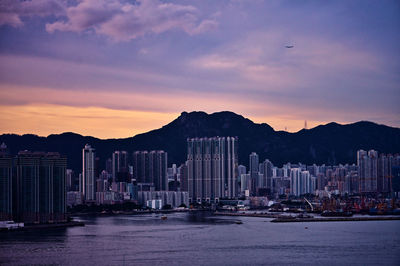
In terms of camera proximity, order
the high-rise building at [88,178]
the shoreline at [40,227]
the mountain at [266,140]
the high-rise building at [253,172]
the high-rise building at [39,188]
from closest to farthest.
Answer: the shoreline at [40,227] < the high-rise building at [39,188] < the high-rise building at [88,178] < the high-rise building at [253,172] < the mountain at [266,140]

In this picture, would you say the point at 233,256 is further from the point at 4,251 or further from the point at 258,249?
the point at 4,251

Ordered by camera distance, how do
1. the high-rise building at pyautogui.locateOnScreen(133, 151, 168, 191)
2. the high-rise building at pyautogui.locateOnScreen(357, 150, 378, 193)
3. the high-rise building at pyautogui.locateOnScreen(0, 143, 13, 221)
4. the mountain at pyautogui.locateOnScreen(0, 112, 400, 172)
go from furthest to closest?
the mountain at pyautogui.locateOnScreen(0, 112, 400, 172), the high-rise building at pyautogui.locateOnScreen(133, 151, 168, 191), the high-rise building at pyautogui.locateOnScreen(357, 150, 378, 193), the high-rise building at pyautogui.locateOnScreen(0, 143, 13, 221)

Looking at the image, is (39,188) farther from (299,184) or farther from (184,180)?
(299,184)

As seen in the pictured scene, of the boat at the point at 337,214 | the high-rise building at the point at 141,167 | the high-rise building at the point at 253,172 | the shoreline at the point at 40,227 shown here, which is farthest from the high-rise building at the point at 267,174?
the shoreline at the point at 40,227

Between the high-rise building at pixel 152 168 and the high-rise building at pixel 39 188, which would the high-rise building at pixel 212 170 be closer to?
the high-rise building at pixel 152 168

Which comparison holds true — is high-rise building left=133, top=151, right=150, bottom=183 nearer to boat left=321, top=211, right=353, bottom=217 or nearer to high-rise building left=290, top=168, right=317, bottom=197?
high-rise building left=290, top=168, right=317, bottom=197

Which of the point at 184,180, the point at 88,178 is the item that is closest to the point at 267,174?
the point at 184,180

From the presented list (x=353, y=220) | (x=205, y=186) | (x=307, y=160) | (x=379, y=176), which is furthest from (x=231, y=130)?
(x=353, y=220)

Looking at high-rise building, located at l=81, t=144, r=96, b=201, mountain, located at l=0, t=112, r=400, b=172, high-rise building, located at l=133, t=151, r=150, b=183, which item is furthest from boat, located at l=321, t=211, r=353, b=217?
mountain, located at l=0, t=112, r=400, b=172
